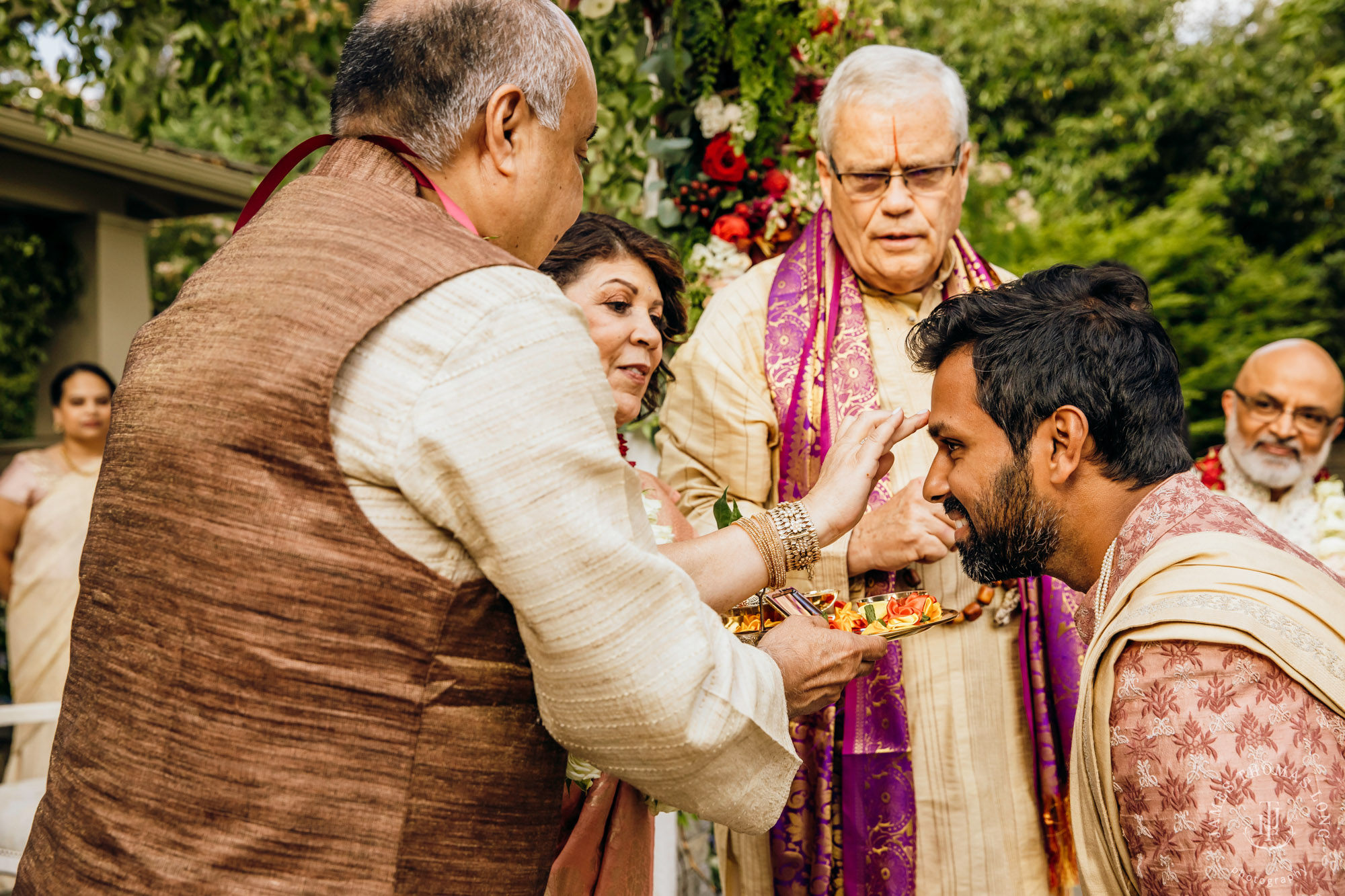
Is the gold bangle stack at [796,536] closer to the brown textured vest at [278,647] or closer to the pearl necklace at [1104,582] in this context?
the pearl necklace at [1104,582]

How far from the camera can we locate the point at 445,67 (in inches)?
63.3

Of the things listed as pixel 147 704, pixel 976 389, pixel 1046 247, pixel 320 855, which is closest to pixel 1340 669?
pixel 976 389

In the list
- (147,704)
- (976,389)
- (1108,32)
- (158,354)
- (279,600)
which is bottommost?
(147,704)

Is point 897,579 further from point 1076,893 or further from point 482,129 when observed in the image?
point 1076,893

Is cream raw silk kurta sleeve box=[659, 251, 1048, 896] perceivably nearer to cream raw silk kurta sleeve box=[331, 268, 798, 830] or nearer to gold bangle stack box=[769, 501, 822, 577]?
gold bangle stack box=[769, 501, 822, 577]

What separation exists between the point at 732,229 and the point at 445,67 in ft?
7.29

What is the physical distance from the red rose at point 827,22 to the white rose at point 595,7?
73cm

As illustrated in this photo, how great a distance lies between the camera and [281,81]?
6.06 m

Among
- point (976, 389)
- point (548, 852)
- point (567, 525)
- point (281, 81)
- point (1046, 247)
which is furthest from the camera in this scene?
point (1046, 247)

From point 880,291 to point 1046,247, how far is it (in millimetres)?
9462

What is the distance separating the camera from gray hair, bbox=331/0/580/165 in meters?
1.61

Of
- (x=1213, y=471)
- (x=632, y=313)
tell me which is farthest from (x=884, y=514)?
(x=1213, y=471)

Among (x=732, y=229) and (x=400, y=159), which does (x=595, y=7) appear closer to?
(x=732, y=229)

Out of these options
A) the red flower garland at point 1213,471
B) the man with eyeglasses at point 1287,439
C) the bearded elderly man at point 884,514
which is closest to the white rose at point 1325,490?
the man with eyeglasses at point 1287,439
